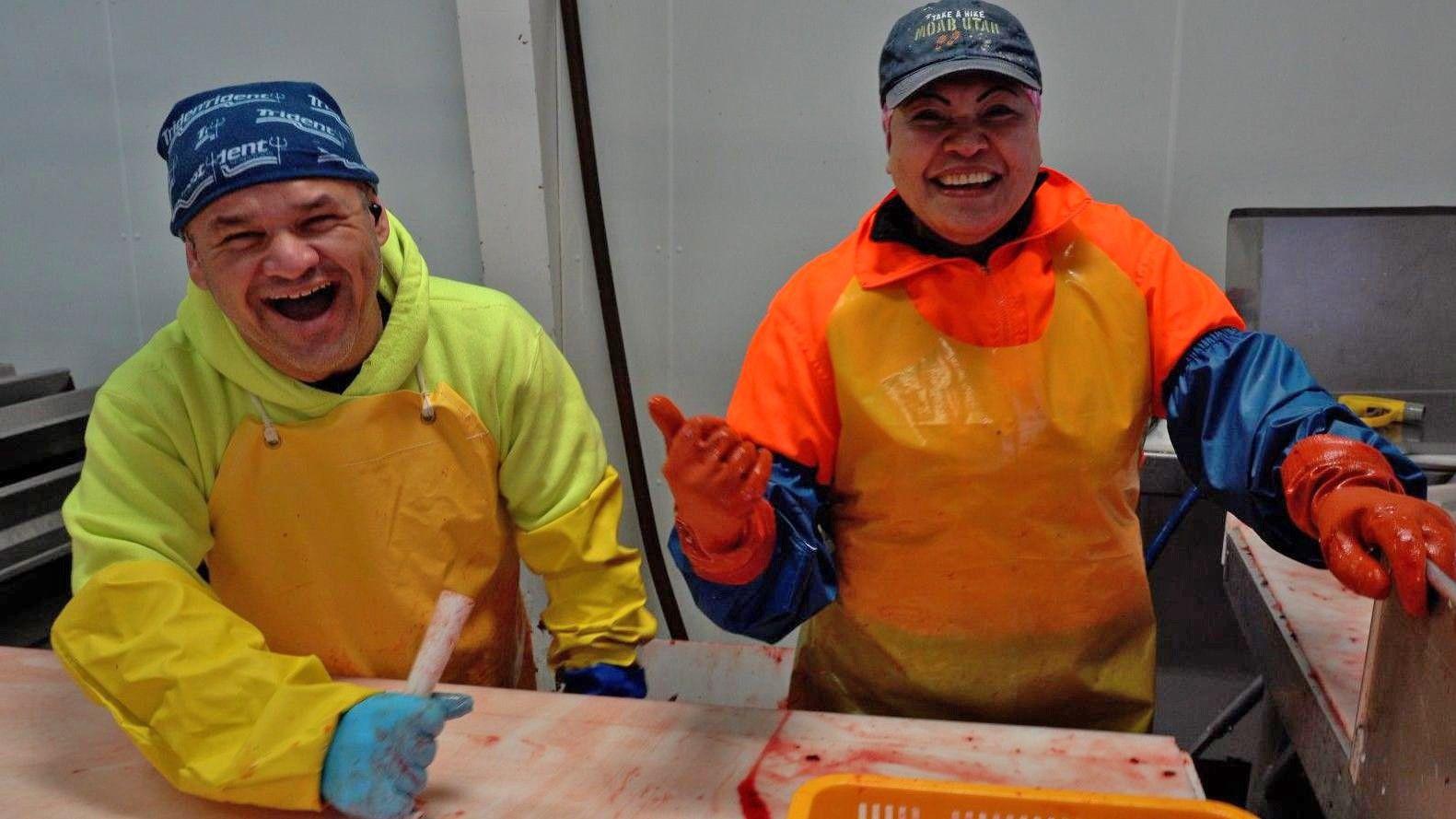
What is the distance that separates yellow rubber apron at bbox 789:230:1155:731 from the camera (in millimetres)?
1252

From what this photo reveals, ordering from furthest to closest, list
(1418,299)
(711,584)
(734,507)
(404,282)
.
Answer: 1. (1418,299)
2. (404,282)
3. (711,584)
4. (734,507)

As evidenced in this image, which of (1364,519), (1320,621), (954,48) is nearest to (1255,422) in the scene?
(1364,519)

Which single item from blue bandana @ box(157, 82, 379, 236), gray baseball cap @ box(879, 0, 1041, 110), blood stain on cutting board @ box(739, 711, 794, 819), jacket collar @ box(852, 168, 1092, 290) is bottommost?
blood stain on cutting board @ box(739, 711, 794, 819)

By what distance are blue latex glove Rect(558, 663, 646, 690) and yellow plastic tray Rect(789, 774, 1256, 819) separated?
0.49 m

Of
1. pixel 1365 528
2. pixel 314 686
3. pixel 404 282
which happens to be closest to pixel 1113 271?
pixel 1365 528

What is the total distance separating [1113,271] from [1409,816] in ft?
2.16

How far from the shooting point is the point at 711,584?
1.20 metres

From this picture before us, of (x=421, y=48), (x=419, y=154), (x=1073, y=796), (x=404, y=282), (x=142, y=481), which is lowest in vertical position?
(x=1073, y=796)

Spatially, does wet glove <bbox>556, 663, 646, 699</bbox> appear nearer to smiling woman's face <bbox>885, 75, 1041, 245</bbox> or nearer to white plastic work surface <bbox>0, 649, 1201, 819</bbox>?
white plastic work surface <bbox>0, 649, 1201, 819</bbox>

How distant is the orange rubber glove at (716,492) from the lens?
1.03m

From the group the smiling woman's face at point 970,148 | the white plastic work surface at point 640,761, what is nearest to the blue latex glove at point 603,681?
the white plastic work surface at point 640,761

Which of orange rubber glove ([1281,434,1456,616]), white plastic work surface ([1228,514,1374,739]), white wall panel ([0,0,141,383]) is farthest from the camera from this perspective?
white wall panel ([0,0,141,383])

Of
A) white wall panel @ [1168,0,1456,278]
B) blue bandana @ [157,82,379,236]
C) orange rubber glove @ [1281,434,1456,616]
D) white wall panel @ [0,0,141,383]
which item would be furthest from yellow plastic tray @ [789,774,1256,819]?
white wall panel @ [0,0,141,383]

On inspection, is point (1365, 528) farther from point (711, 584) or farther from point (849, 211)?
point (849, 211)
